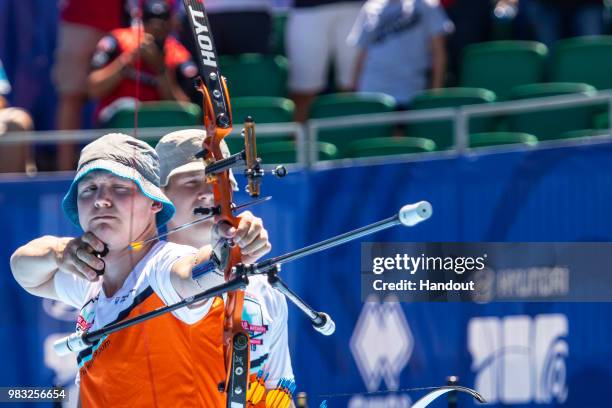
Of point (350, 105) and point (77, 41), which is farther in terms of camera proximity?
point (77, 41)

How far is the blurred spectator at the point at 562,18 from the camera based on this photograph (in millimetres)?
7922

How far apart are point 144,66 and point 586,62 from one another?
2.34m

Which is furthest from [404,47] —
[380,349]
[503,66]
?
[380,349]

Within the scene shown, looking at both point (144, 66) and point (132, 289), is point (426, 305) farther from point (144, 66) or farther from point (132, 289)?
point (144, 66)

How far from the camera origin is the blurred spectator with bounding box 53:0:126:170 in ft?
23.0

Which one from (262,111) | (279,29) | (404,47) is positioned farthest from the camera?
(279,29)

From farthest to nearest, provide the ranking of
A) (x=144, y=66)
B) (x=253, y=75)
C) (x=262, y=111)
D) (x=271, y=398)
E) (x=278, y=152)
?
(x=253, y=75)
(x=262, y=111)
(x=144, y=66)
(x=278, y=152)
(x=271, y=398)

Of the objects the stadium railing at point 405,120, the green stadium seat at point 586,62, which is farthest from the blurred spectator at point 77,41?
the green stadium seat at point 586,62

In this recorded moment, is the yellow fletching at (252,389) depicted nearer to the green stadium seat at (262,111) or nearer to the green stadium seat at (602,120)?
the green stadium seat at (602,120)

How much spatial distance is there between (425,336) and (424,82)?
101 inches

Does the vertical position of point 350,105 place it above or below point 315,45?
below

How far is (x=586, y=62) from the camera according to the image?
726 cm

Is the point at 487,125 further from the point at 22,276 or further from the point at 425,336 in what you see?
the point at 22,276

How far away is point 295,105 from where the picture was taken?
7.91 meters
